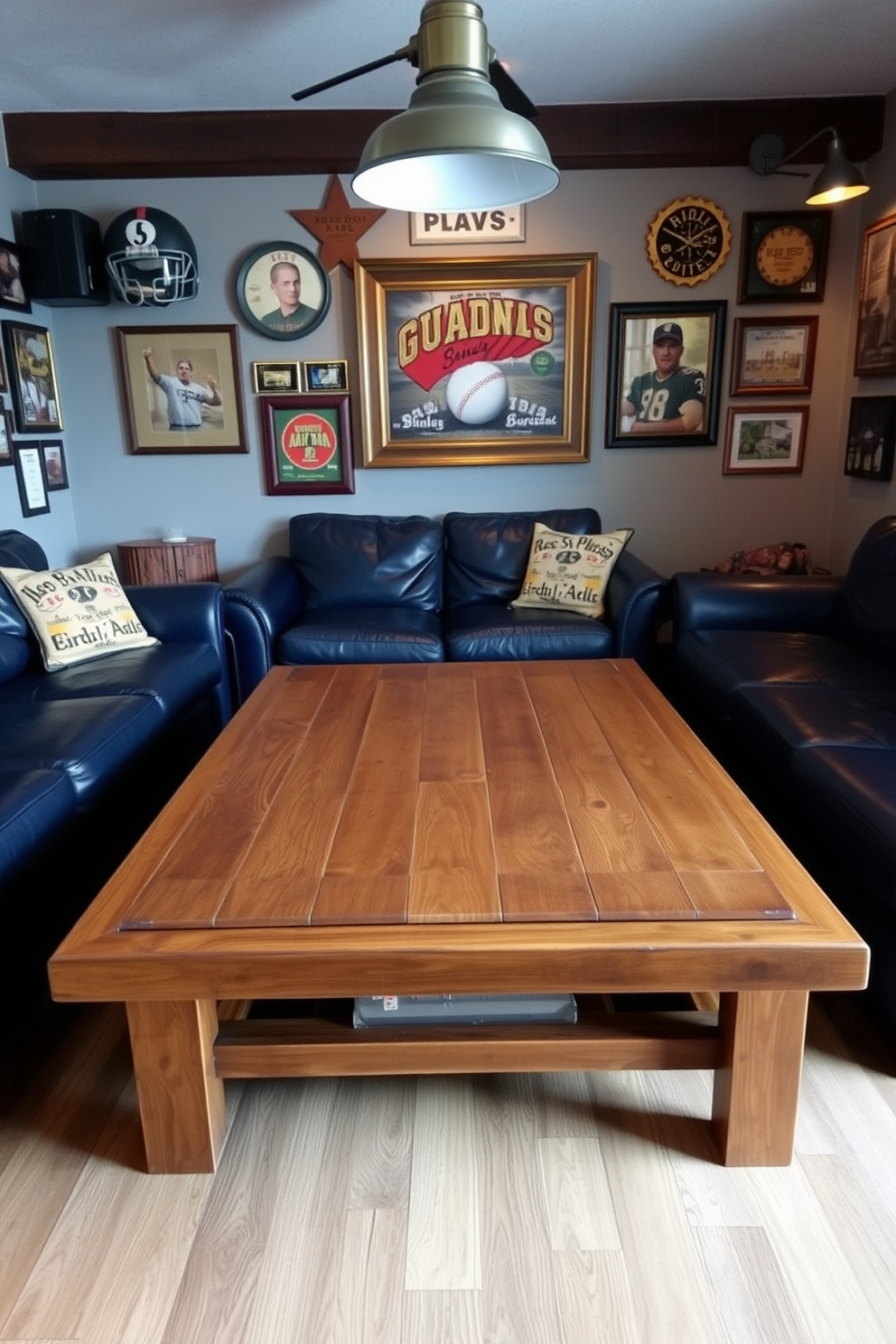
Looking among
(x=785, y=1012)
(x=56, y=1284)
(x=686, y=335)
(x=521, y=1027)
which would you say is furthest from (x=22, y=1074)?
(x=686, y=335)

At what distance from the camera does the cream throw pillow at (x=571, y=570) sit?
3.43 metres

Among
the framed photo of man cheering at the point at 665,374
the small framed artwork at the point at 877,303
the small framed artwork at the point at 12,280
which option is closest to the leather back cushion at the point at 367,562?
the framed photo of man cheering at the point at 665,374

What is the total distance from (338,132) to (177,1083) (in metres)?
3.36

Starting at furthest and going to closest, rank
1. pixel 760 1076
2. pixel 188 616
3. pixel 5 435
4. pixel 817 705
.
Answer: pixel 5 435
pixel 188 616
pixel 817 705
pixel 760 1076

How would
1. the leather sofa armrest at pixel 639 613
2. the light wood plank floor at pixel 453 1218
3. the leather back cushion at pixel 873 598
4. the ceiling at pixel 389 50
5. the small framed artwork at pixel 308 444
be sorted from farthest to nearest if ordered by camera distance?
the small framed artwork at pixel 308 444 < the leather sofa armrest at pixel 639 613 < the leather back cushion at pixel 873 598 < the ceiling at pixel 389 50 < the light wood plank floor at pixel 453 1218

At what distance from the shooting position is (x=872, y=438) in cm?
347

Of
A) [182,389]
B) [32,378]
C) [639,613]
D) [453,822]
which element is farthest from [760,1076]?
[32,378]

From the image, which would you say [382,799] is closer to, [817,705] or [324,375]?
[817,705]

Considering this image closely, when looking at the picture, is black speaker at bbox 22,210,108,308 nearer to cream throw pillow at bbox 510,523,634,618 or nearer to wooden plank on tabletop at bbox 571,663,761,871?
cream throw pillow at bbox 510,523,634,618

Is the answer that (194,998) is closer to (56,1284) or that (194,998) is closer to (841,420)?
(56,1284)

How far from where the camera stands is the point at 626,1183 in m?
1.41

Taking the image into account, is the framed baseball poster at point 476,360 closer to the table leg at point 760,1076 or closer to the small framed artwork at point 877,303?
the small framed artwork at point 877,303

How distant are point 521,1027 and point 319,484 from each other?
2903 millimetres

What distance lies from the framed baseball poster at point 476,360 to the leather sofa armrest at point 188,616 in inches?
45.9
